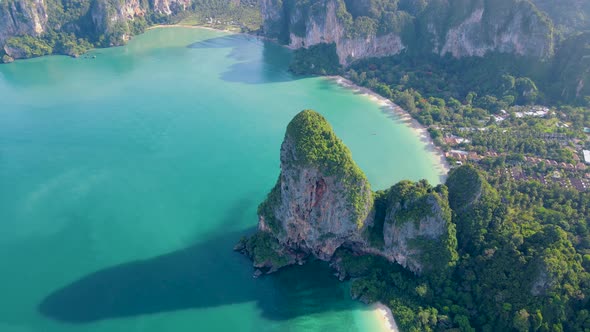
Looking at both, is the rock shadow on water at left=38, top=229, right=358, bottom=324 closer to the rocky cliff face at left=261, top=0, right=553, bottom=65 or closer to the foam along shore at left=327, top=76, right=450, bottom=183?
the foam along shore at left=327, top=76, right=450, bottom=183

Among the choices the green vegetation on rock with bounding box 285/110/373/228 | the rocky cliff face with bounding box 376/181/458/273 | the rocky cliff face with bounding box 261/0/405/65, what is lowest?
the rocky cliff face with bounding box 376/181/458/273

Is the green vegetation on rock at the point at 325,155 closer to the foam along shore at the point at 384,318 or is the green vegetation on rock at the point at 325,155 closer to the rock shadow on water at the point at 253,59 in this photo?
the foam along shore at the point at 384,318

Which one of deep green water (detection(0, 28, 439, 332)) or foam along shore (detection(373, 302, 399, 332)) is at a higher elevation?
deep green water (detection(0, 28, 439, 332))

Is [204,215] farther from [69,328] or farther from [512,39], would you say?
[512,39]

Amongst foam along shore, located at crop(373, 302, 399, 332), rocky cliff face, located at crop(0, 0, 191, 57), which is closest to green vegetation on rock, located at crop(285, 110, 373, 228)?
foam along shore, located at crop(373, 302, 399, 332)

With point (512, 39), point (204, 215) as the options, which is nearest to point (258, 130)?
point (204, 215)

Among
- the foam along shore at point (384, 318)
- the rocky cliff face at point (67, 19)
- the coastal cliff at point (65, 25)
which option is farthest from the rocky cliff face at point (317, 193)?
the rocky cliff face at point (67, 19)
